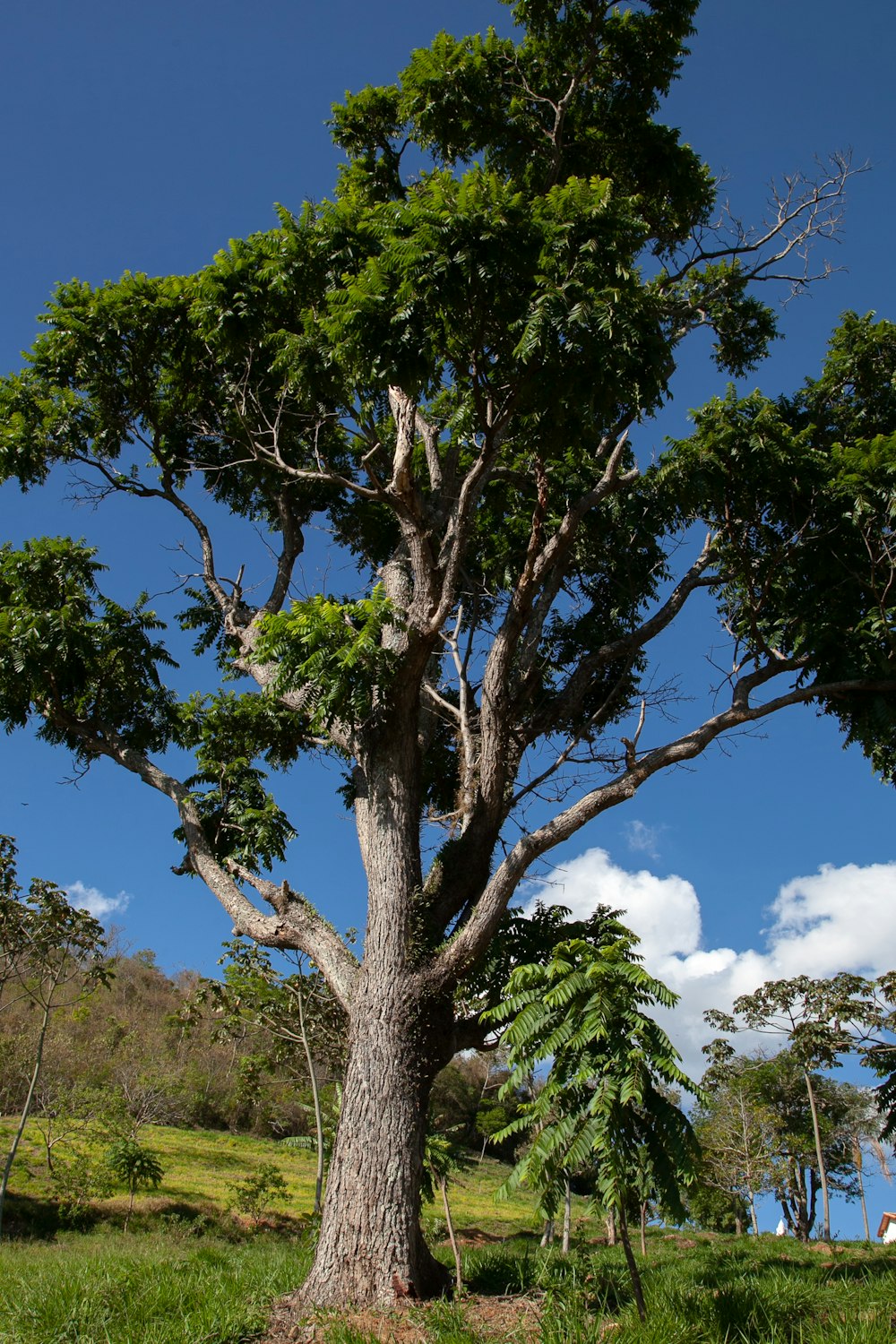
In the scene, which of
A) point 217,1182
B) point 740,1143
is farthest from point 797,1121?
point 217,1182

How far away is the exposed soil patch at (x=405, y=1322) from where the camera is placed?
215 inches

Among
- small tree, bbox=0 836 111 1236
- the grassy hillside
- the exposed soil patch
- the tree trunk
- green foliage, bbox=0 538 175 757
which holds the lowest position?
the grassy hillside

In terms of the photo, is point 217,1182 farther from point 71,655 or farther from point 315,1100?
point 71,655

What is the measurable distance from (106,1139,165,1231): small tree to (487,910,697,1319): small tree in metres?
15.0

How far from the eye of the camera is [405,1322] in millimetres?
5738

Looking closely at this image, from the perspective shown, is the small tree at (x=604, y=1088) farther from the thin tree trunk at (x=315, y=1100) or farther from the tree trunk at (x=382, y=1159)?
the thin tree trunk at (x=315, y=1100)

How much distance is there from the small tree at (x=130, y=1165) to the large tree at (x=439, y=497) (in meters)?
10.8

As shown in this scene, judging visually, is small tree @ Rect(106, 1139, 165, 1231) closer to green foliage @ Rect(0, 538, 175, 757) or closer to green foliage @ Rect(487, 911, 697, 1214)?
green foliage @ Rect(0, 538, 175, 757)

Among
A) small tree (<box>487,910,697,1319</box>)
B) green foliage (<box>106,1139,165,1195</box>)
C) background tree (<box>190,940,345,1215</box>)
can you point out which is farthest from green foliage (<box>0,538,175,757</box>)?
→ green foliage (<box>106,1139,165,1195</box>)

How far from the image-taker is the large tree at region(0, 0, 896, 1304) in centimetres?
736

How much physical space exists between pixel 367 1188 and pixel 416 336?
6.86 metres

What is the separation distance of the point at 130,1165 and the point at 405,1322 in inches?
564

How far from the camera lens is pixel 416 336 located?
750 cm

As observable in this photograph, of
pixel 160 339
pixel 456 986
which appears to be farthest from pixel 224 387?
pixel 456 986
